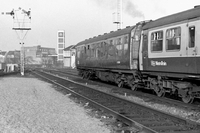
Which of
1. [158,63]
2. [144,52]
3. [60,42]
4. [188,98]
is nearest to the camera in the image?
[188,98]

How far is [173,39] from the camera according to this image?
33.5 feet

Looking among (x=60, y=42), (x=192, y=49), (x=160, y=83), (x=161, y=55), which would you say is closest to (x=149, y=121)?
(x=192, y=49)

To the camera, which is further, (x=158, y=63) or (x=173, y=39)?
(x=158, y=63)

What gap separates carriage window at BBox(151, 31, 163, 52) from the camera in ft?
36.2

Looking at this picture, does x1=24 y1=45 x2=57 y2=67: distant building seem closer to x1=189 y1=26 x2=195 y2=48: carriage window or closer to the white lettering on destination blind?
the white lettering on destination blind

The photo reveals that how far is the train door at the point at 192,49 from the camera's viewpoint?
8.95 meters

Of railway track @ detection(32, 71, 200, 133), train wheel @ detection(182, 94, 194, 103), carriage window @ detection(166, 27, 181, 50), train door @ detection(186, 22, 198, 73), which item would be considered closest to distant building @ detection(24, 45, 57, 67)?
carriage window @ detection(166, 27, 181, 50)

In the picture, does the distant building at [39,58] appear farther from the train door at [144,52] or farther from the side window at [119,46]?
the train door at [144,52]

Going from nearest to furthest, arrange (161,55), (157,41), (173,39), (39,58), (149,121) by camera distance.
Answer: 1. (149,121)
2. (173,39)
3. (161,55)
4. (157,41)
5. (39,58)

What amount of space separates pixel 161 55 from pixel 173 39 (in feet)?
3.34

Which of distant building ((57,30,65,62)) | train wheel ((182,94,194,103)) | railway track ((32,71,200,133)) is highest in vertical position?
distant building ((57,30,65,62))

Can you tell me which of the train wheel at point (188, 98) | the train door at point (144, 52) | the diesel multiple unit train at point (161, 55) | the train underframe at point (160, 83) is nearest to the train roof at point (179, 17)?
the diesel multiple unit train at point (161, 55)

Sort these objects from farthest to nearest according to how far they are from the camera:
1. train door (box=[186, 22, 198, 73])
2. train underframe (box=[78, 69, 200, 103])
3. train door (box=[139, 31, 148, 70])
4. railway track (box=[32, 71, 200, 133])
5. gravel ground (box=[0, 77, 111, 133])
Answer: train door (box=[139, 31, 148, 70])
train underframe (box=[78, 69, 200, 103])
train door (box=[186, 22, 198, 73])
gravel ground (box=[0, 77, 111, 133])
railway track (box=[32, 71, 200, 133])

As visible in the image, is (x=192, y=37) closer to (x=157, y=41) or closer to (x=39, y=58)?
(x=157, y=41)
